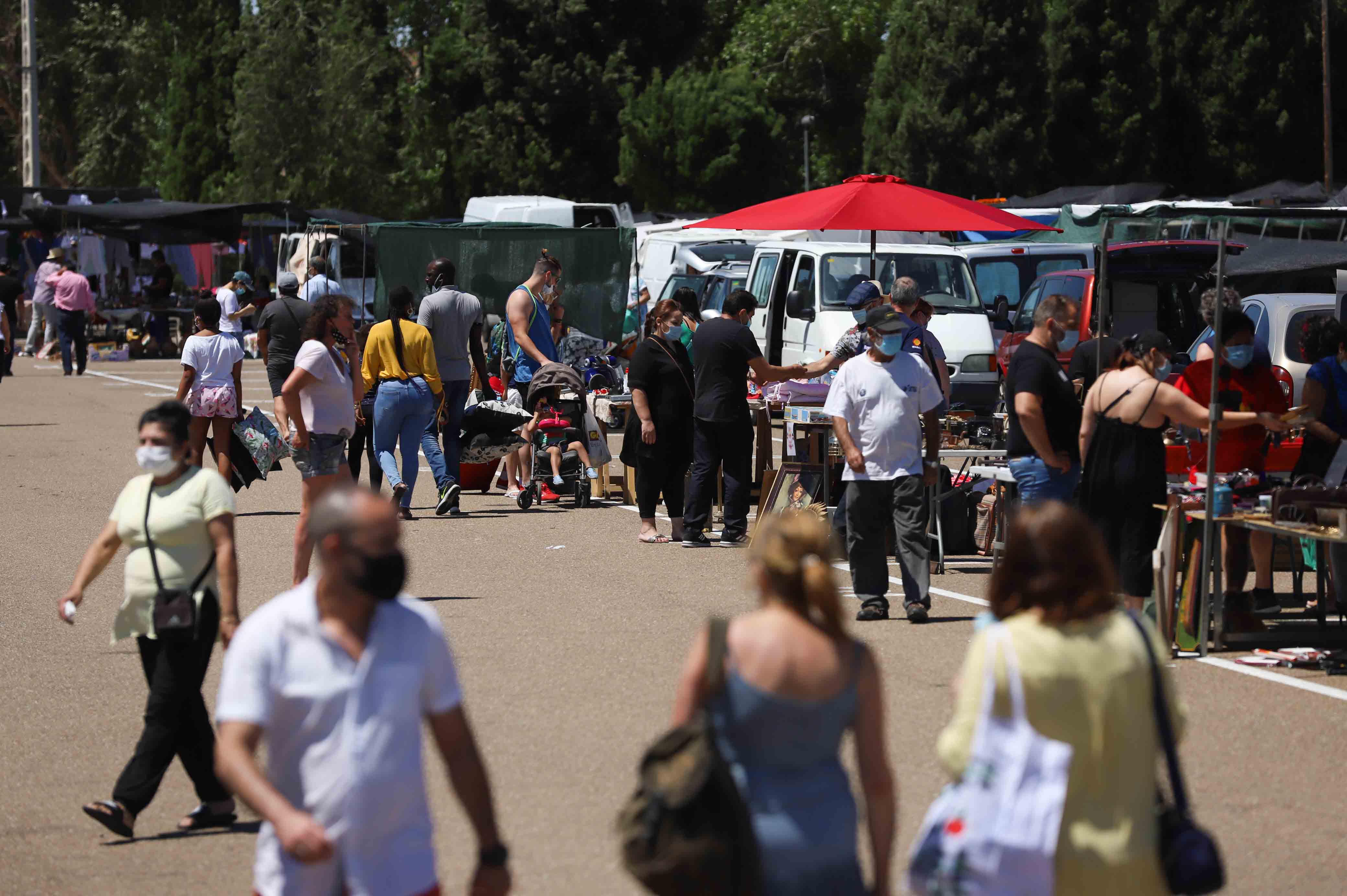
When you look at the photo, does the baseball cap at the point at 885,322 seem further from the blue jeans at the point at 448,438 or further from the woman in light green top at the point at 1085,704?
the woman in light green top at the point at 1085,704

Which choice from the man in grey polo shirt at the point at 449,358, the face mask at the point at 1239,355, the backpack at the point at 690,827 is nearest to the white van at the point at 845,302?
the man in grey polo shirt at the point at 449,358

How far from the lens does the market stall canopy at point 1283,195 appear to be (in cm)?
2942

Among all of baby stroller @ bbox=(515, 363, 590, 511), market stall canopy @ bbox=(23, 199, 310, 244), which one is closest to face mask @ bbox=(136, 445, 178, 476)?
baby stroller @ bbox=(515, 363, 590, 511)

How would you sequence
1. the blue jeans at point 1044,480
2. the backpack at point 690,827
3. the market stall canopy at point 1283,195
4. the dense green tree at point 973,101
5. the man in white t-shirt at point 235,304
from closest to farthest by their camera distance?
the backpack at point 690,827 < the blue jeans at point 1044,480 < the man in white t-shirt at point 235,304 < the market stall canopy at point 1283,195 < the dense green tree at point 973,101

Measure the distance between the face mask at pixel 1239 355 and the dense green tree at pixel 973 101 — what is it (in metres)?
37.6

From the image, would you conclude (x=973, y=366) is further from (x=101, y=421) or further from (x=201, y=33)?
(x=201, y=33)

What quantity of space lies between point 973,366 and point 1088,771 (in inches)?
663

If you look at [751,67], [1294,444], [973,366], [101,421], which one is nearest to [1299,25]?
[751,67]

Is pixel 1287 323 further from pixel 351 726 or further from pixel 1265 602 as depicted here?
pixel 351 726

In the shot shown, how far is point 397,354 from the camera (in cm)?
1338

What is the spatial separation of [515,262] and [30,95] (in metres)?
32.1

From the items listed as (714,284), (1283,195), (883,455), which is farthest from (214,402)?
(1283,195)

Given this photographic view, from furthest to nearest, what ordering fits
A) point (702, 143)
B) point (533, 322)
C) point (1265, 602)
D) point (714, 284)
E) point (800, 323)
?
point (702, 143)
point (714, 284)
point (800, 323)
point (533, 322)
point (1265, 602)

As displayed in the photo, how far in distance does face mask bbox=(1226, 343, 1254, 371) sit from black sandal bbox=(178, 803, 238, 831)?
6.05 metres
